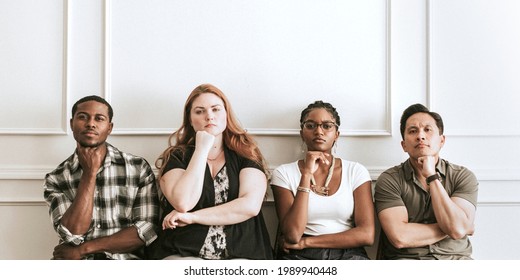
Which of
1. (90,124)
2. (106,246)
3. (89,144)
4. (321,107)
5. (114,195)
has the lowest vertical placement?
(106,246)

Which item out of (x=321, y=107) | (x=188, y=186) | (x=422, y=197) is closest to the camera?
(x=188, y=186)

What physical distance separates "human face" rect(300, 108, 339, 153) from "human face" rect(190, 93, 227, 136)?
46cm

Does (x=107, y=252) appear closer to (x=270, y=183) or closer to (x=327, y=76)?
(x=270, y=183)

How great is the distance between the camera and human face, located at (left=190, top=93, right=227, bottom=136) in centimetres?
281

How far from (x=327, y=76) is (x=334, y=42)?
207 mm

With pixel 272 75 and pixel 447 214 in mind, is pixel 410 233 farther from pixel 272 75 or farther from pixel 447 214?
pixel 272 75

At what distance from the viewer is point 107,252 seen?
8.90ft

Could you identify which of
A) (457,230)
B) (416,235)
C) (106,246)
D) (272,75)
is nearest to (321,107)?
(272,75)

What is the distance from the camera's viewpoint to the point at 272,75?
323 cm

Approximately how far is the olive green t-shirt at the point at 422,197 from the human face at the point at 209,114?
0.90 metres

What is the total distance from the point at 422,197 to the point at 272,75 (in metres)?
1.10

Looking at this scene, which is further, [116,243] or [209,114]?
[209,114]

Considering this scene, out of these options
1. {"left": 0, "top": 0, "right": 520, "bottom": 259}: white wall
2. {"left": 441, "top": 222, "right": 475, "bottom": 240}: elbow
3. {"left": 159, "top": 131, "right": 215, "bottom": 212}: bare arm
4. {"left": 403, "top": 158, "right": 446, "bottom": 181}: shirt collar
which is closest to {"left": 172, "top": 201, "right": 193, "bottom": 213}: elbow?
{"left": 159, "top": 131, "right": 215, "bottom": 212}: bare arm

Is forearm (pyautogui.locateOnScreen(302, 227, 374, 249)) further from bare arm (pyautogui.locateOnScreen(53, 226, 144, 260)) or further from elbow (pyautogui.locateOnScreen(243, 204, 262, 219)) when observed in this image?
bare arm (pyautogui.locateOnScreen(53, 226, 144, 260))
